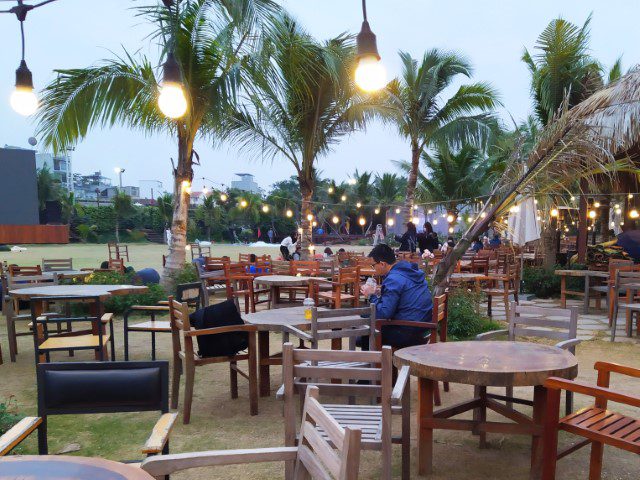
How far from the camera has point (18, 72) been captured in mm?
5105

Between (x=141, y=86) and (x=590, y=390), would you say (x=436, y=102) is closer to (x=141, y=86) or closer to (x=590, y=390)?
(x=141, y=86)

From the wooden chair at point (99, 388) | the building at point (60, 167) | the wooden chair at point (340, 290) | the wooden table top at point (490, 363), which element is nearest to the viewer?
the wooden chair at point (99, 388)

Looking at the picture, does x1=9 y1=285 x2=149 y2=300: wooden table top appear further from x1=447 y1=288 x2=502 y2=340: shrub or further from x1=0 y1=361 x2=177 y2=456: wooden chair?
x1=447 y1=288 x2=502 y2=340: shrub

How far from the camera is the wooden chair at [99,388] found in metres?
2.39

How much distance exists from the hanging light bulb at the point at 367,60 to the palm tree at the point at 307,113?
248 inches

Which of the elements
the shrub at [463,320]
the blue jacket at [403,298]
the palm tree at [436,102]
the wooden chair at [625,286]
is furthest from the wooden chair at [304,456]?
the palm tree at [436,102]

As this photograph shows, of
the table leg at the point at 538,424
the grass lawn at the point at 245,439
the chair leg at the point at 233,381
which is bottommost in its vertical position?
the grass lawn at the point at 245,439

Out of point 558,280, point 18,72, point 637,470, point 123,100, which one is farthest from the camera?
point 558,280

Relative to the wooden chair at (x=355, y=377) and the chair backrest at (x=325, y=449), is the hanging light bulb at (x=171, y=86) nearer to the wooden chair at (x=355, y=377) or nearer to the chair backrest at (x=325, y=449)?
the wooden chair at (x=355, y=377)

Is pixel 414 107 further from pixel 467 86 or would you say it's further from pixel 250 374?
pixel 250 374

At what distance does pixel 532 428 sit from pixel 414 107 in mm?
13139

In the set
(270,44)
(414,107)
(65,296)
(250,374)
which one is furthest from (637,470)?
(414,107)

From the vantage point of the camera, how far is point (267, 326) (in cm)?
428

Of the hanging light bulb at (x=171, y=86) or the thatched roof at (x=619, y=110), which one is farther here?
the thatched roof at (x=619, y=110)
